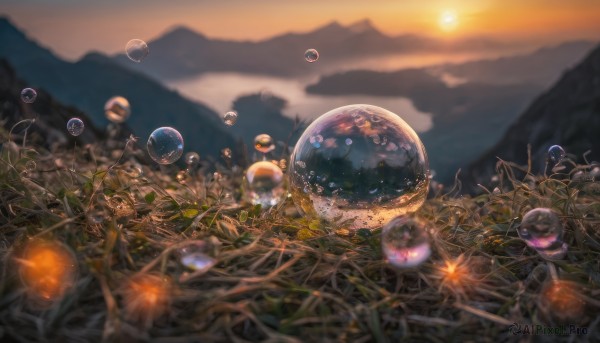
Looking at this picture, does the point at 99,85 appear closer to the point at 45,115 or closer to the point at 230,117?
the point at 45,115

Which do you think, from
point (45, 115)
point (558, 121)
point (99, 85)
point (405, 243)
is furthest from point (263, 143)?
point (99, 85)

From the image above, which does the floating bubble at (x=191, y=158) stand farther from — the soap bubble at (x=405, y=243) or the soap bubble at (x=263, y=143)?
the soap bubble at (x=405, y=243)

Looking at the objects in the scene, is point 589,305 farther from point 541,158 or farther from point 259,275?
point 541,158

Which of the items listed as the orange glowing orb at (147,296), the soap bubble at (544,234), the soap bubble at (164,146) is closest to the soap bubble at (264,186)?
the soap bubble at (164,146)

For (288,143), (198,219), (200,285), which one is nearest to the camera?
(200,285)

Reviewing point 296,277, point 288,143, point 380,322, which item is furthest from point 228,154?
point 380,322
